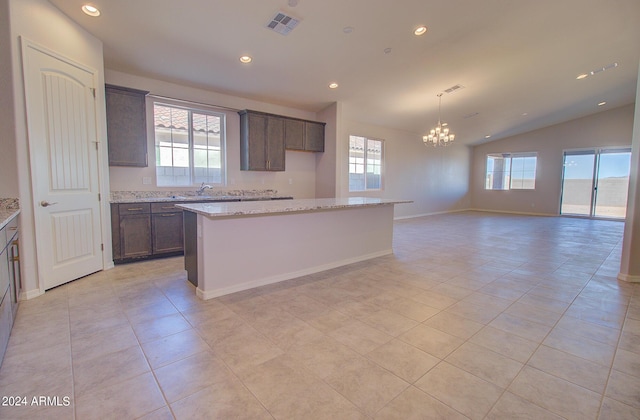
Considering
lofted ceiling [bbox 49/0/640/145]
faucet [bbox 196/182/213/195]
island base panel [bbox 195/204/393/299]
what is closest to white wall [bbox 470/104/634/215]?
lofted ceiling [bbox 49/0/640/145]

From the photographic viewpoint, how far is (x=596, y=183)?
924 cm

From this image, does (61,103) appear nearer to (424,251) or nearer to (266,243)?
(266,243)

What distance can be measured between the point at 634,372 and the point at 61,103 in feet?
17.4

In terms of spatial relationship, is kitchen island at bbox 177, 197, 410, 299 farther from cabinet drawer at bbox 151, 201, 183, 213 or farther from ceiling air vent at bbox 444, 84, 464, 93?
ceiling air vent at bbox 444, 84, 464, 93

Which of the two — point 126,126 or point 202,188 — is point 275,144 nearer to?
point 202,188

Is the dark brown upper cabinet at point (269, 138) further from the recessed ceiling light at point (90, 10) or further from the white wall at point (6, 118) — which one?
the white wall at point (6, 118)

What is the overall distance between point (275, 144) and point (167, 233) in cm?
250

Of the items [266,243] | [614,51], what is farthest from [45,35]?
[614,51]

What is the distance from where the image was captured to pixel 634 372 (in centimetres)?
182

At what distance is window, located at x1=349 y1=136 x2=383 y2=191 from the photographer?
7.66 m

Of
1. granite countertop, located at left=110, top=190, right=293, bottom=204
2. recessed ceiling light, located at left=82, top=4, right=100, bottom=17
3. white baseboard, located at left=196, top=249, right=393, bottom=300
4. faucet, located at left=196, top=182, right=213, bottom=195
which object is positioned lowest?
white baseboard, located at left=196, top=249, right=393, bottom=300

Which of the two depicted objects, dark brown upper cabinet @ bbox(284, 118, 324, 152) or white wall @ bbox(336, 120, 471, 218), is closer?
dark brown upper cabinet @ bbox(284, 118, 324, 152)

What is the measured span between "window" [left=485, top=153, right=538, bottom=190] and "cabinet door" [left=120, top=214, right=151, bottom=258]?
11932 millimetres

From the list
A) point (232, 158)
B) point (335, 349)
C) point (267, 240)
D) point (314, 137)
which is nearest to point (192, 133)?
point (232, 158)
